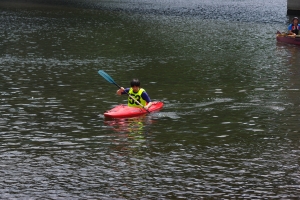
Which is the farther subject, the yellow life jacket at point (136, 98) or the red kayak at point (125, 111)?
the yellow life jacket at point (136, 98)

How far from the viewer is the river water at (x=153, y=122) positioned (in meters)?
16.0

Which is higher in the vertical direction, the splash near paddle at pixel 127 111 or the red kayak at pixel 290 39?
the red kayak at pixel 290 39

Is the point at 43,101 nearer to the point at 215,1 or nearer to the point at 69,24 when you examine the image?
the point at 69,24

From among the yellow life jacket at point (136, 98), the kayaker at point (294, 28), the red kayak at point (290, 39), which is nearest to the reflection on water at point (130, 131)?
the yellow life jacket at point (136, 98)

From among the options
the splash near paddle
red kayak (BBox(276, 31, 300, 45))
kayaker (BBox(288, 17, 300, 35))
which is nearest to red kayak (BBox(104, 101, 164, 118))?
the splash near paddle

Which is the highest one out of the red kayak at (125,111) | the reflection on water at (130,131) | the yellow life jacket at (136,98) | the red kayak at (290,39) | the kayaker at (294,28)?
the kayaker at (294,28)

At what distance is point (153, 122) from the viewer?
22.8 meters

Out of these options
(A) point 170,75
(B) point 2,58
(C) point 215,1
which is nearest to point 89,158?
(A) point 170,75

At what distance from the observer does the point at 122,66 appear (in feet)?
122

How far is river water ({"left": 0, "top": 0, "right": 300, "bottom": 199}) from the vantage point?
16016 mm

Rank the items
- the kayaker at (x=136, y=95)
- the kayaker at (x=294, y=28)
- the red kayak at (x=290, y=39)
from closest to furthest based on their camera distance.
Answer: the kayaker at (x=136, y=95) → the red kayak at (x=290, y=39) → the kayaker at (x=294, y=28)

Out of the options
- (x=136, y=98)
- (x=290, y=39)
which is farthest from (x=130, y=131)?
(x=290, y=39)

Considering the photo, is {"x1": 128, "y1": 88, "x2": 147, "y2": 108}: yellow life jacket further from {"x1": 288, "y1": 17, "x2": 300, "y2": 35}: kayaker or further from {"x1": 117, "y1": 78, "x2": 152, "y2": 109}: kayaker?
{"x1": 288, "y1": 17, "x2": 300, "y2": 35}: kayaker

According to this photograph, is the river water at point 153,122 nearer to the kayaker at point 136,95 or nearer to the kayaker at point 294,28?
the kayaker at point 136,95
